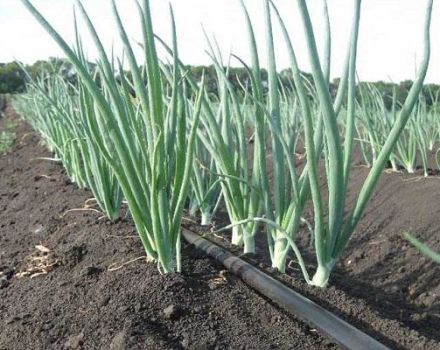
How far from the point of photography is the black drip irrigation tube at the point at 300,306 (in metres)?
1.12

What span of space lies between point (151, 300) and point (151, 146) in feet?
1.17

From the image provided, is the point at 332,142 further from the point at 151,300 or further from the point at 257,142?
the point at 151,300

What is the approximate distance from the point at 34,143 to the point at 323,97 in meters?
5.59

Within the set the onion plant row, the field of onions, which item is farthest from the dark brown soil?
the onion plant row

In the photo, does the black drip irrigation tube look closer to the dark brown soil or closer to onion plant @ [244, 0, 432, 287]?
the dark brown soil

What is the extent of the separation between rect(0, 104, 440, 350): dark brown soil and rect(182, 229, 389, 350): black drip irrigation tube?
23 millimetres

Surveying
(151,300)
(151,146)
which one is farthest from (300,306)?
(151,146)

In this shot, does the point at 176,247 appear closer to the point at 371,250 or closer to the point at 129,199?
the point at 129,199

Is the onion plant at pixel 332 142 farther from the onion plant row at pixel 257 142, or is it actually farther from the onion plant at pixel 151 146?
the onion plant at pixel 151 146

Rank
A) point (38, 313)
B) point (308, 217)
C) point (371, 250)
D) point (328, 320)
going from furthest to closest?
1. point (308, 217)
2. point (371, 250)
3. point (38, 313)
4. point (328, 320)

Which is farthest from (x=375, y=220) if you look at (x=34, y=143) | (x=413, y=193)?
(x=34, y=143)

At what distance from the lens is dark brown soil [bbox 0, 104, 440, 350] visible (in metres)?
1.19

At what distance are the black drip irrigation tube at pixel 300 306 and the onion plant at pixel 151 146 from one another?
6.2 inches

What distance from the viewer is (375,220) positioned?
3025 millimetres
